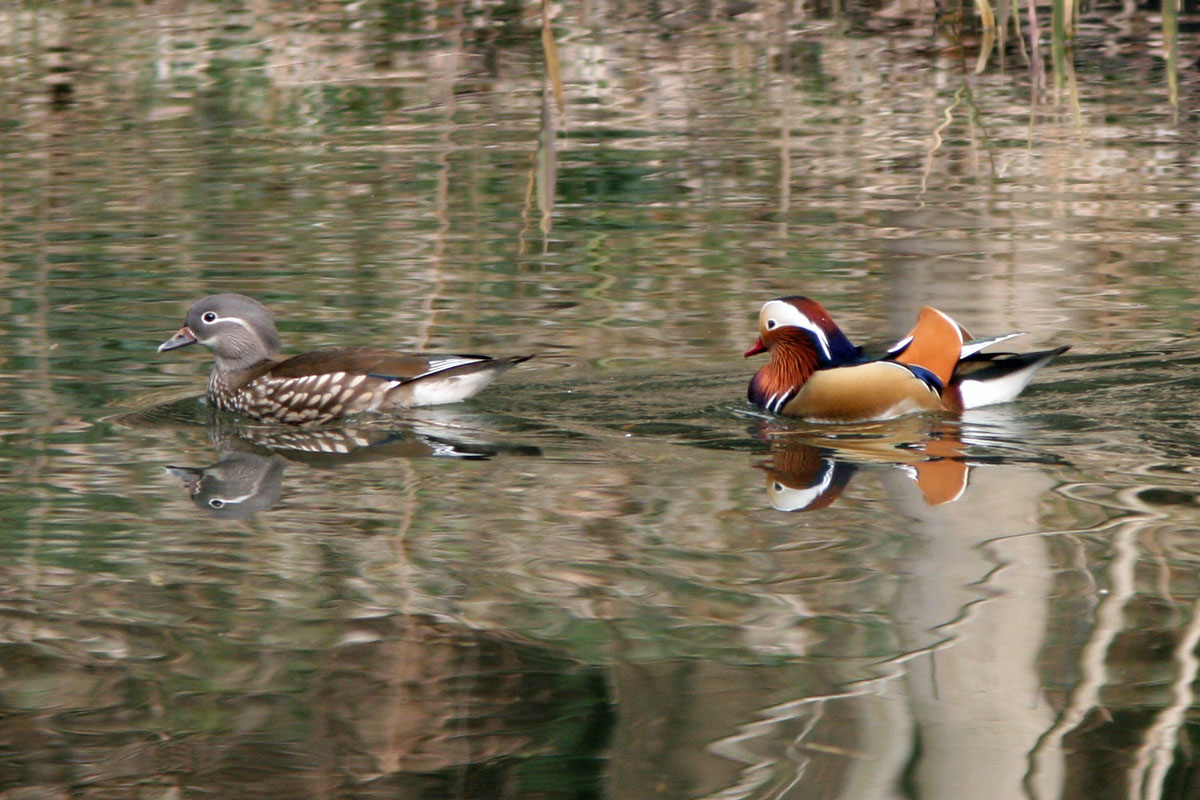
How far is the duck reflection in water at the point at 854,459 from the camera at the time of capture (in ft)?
20.4

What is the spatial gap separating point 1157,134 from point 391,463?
27.6 feet

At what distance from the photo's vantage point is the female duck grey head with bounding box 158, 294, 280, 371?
7977 millimetres

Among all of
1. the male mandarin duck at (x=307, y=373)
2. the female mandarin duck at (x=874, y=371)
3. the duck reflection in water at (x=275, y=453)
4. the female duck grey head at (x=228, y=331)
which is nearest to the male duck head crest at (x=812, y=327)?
the female mandarin duck at (x=874, y=371)

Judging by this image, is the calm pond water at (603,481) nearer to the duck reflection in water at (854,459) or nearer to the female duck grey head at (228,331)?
the duck reflection in water at (854,459)

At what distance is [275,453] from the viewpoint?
722cm

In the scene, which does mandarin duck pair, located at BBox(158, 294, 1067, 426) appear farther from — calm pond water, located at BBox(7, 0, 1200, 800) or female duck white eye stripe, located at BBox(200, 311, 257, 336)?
calm pond water, located at BBox(7, 0, 1200, 800)

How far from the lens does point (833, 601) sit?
5.07m

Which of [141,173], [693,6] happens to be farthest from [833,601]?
[693,6]

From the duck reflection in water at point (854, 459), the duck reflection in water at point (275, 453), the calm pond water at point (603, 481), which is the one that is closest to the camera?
the calm pond water at point (603, 481)

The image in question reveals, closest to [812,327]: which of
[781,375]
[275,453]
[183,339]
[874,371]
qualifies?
[781,375]

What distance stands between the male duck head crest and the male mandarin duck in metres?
1.06

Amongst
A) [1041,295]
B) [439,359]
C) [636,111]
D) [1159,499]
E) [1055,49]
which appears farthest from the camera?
[636,111]

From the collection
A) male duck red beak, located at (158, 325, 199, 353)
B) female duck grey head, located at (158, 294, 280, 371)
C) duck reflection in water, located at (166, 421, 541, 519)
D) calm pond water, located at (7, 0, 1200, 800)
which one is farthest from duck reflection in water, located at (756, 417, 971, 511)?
male duck red beak, located at (158, 325, 199, 353)

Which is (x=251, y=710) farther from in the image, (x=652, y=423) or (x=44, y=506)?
(x=652, y=423)
